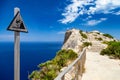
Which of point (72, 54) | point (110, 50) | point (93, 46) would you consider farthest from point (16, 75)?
point (93, 46)

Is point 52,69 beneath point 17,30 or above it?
beneath

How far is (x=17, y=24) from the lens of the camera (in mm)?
4613

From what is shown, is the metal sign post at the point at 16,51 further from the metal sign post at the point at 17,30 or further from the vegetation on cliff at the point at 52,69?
the vegetation on cliff at the point at 52,69

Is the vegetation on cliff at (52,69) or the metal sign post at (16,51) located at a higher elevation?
the metal sign post at (16,51)

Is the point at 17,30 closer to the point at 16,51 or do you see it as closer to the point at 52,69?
the point at 16,51

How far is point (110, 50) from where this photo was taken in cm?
1788

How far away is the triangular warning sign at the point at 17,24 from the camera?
450 cm

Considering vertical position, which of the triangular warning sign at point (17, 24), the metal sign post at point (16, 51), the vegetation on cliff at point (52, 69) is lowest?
the vegetation on cliff at point (52, 69)

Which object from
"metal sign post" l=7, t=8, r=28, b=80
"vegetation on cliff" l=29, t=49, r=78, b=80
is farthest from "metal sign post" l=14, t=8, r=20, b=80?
"vegetation on cliff" l=29, t=49, r=78, b=80

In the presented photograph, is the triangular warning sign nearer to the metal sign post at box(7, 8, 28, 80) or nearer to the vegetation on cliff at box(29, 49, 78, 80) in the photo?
the metal sign post at box(7, 8, 28, 80)

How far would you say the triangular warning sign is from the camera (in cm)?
450

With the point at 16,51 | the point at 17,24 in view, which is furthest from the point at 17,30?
the point at 16,51

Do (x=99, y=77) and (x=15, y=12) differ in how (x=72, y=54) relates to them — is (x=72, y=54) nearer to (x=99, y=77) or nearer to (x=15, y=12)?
(x=99, y=77)

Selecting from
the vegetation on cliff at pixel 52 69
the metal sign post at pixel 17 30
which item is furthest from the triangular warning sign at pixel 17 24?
the vegetation on cliff at pixel 52 69
